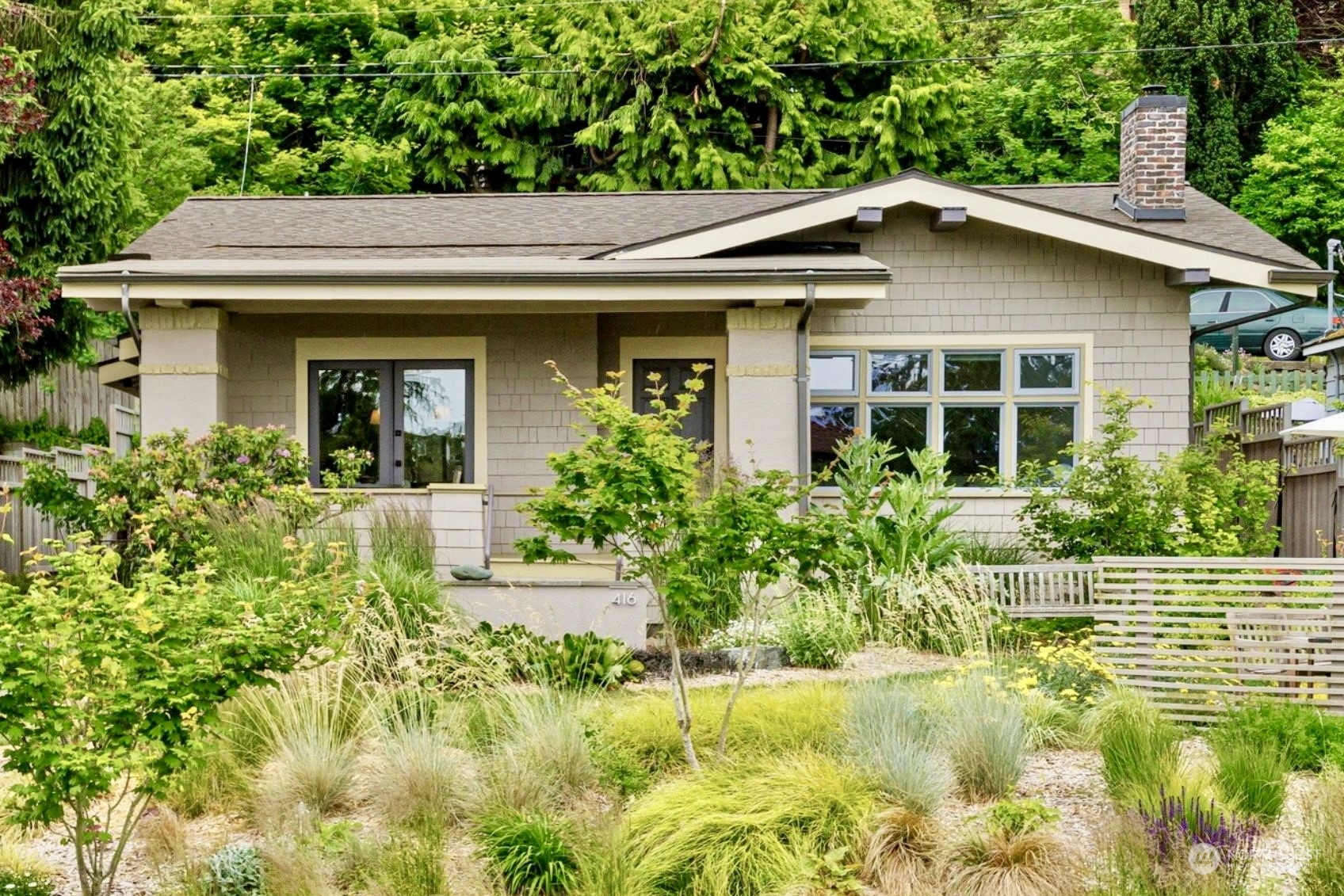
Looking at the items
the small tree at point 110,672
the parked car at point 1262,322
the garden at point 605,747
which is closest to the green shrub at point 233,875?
the garden at point 605,747

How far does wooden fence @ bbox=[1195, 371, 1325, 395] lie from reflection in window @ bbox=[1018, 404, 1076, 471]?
884 cm

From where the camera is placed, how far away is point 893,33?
27859 millimetres

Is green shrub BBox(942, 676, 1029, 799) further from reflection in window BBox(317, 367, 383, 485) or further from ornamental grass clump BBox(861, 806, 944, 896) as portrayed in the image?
reflection in window BBox(317, 367, 383, 485)

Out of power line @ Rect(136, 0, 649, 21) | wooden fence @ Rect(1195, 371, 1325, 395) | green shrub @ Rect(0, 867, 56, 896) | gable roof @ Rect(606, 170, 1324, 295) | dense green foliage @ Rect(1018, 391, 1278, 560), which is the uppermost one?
power line @ Rect(136, 0, 649, 21)

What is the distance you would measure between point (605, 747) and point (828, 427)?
22.0 feet

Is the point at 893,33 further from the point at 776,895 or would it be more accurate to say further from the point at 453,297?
the point at 776,895

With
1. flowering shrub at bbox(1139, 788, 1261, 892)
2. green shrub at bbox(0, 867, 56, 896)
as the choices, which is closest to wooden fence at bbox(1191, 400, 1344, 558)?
flowering shrub at bbox(1139, 788, 1261, 892)

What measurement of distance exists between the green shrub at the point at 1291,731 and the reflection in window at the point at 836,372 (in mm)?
6248

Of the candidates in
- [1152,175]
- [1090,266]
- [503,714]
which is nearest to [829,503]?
[1090,266]

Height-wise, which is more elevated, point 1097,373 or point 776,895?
point 1097,373

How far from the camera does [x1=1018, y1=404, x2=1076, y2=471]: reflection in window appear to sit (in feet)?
44.0

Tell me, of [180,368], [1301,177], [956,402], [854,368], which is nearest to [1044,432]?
[956,402]

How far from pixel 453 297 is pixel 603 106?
52.8 ft

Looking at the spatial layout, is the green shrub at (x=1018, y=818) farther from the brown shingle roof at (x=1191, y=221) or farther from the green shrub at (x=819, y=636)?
the brown shingle roof at (x=1191, y=221)
